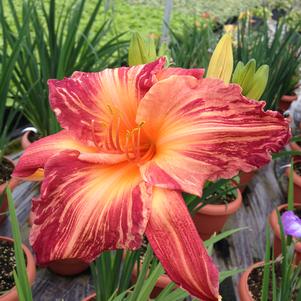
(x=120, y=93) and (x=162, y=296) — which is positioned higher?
(x=120, y=93)

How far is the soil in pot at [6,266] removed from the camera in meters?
1.10

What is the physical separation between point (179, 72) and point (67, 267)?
3.22 ft

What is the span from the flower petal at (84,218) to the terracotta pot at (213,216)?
1.08 metres

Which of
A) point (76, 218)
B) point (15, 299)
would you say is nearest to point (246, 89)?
point (76, 218)

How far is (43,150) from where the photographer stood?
1.82ft

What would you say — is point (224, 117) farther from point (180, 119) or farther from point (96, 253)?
point (96, 253)

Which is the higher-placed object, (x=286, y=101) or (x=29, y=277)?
(x=29, y=277)

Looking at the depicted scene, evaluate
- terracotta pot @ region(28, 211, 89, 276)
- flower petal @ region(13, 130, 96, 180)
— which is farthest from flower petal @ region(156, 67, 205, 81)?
terracotta pot @ region(28, 211, 89, 276)

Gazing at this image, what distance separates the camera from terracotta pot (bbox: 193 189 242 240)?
1527mm

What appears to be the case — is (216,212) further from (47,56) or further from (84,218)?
(84,218)

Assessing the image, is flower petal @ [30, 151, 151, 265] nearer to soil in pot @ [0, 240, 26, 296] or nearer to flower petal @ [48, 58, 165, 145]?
flower petal @ [48, 58, 165, 145]

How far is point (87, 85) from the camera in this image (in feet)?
1.86

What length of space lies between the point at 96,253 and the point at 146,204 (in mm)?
74

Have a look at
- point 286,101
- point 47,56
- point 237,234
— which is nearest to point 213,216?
point 237,234
